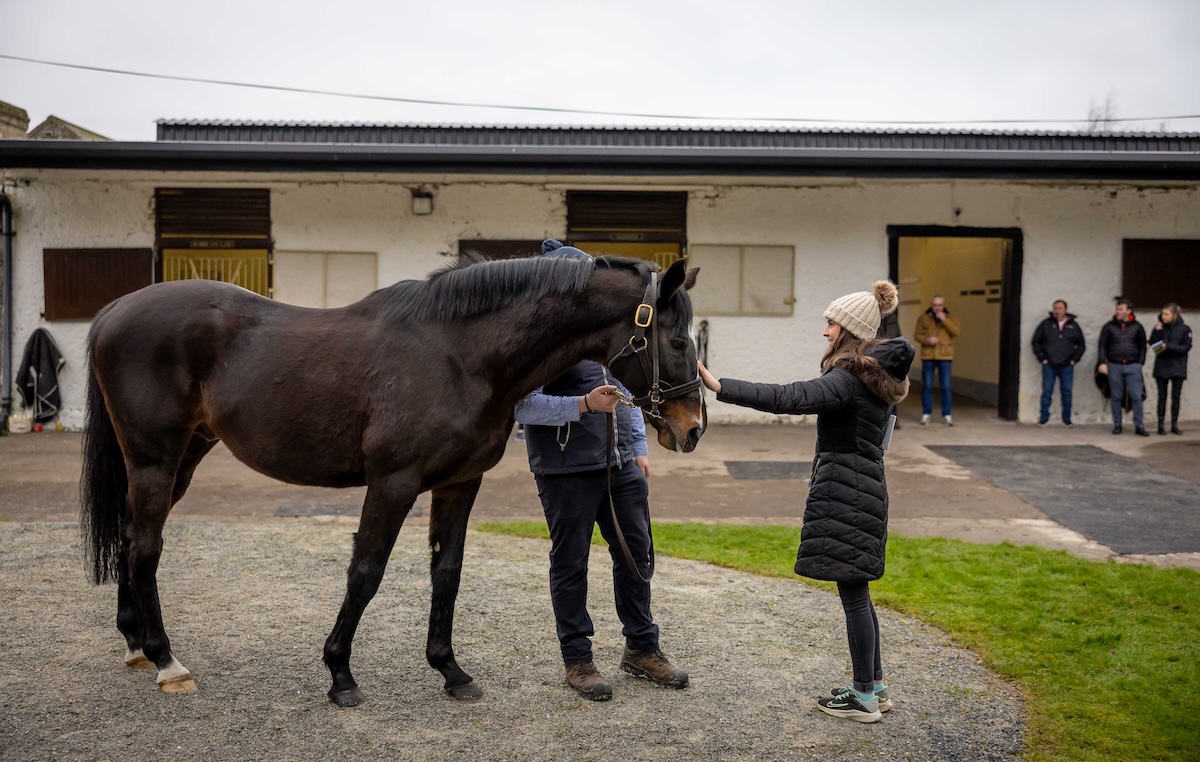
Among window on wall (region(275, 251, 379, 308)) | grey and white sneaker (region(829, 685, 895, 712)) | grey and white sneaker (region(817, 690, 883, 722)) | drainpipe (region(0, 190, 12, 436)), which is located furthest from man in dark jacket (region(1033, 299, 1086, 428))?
drainpipe (region(0, 190, 12, 436))

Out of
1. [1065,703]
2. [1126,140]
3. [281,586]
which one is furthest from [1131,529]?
[1126,140]

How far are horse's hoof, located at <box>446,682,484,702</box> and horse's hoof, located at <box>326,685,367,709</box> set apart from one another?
1.16ft

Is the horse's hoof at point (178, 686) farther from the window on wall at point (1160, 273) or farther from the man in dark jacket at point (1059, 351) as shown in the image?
the window on wall at point (1160, 273)

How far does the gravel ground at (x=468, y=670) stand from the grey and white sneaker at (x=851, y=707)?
45 millimetres

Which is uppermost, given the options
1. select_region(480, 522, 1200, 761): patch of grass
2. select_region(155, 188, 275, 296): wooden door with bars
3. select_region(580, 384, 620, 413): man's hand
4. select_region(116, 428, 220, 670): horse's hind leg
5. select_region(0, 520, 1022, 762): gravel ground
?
select_region(155, 188, 275, 296): wooden door with bars

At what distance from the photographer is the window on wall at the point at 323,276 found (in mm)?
12953

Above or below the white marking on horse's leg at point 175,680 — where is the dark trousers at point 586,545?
above

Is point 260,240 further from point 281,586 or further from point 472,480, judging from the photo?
point 472,480

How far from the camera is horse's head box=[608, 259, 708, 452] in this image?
11.5ft

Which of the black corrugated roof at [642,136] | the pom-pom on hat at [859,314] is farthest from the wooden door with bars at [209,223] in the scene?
the pom-pom on hat at [859,314]

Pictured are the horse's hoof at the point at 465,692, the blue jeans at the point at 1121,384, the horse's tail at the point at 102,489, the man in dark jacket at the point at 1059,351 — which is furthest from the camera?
the man in dark jacket at the point at 1059,351

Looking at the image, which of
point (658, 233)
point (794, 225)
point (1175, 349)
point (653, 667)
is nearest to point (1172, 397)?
point (1175, 349)

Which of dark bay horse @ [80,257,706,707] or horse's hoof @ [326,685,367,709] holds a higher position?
dark bay horse @ [80,257,706,707]

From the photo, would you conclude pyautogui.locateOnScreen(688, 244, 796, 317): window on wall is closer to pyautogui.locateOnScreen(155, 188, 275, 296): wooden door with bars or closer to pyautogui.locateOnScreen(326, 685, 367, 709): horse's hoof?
pyautogui.locateOnScreen(155, 188, 275, 296): wooden door with bars
